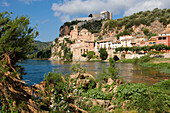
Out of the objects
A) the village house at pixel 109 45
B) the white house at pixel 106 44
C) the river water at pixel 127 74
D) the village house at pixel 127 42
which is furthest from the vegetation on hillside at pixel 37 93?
the white house at pixel 106 44

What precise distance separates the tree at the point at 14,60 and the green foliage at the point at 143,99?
4532mm

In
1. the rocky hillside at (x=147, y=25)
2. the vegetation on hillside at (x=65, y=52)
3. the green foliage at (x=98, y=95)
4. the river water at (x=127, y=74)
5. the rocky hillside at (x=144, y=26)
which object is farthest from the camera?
the vegetation on hillside at (x=65, y=52)

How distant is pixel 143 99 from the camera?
23.1 ft

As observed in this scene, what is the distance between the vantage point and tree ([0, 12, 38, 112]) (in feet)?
15.6

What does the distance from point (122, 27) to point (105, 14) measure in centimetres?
4993

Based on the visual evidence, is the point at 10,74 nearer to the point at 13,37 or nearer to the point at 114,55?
the point at 13,37

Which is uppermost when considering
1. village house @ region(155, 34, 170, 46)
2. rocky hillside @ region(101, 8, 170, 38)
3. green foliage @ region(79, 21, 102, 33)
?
green foliage @ region(79, 21, 102, 33)

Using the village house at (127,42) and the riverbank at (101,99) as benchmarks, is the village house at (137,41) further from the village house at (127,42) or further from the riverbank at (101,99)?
the riverbank at (101,99)

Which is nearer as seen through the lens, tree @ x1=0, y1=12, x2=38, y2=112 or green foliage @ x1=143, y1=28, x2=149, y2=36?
tree @ x1=0, y1=12, x2=38, y2=112

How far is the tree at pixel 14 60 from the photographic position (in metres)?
4.75

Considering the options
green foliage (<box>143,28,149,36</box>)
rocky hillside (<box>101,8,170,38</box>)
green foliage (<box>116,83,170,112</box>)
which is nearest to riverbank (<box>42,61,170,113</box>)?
green foliage (<box>116,83,170,112</box>)

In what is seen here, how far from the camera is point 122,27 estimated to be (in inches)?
3770

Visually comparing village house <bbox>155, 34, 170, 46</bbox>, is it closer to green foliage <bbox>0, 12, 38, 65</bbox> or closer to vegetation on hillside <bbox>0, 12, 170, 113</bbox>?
vegetation on hillside <bbox>0, 12, 170, 113</bbox>

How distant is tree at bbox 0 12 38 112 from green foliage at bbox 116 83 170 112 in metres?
4.53
